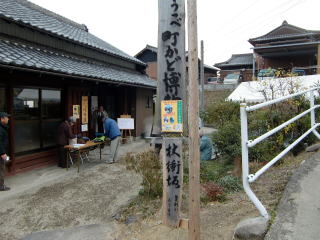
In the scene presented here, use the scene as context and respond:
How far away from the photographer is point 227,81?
28578 mm

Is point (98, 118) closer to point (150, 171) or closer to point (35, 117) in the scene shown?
point (35, 117)

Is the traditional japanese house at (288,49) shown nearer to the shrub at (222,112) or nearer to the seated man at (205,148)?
the shrub at (222,112)

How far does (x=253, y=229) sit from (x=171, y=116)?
5.76 ft

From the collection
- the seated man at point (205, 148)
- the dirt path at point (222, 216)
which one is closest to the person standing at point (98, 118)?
the seated man at point (205, 148)

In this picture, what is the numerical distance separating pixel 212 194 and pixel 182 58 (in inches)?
91.1

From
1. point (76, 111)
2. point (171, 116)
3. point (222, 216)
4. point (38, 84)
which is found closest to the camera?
point (222, 216)

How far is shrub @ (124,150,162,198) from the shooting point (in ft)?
17.6

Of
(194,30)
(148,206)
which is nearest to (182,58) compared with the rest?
(194,30)

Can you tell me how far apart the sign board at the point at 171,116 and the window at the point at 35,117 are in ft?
17.9

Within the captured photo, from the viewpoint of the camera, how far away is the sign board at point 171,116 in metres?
3.85

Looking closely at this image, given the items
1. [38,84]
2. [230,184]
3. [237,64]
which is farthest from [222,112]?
[237,64]

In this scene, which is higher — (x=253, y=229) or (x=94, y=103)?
(x=94, y=103)

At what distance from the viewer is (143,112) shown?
15.5 metres

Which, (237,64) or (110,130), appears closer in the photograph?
(110,130)
